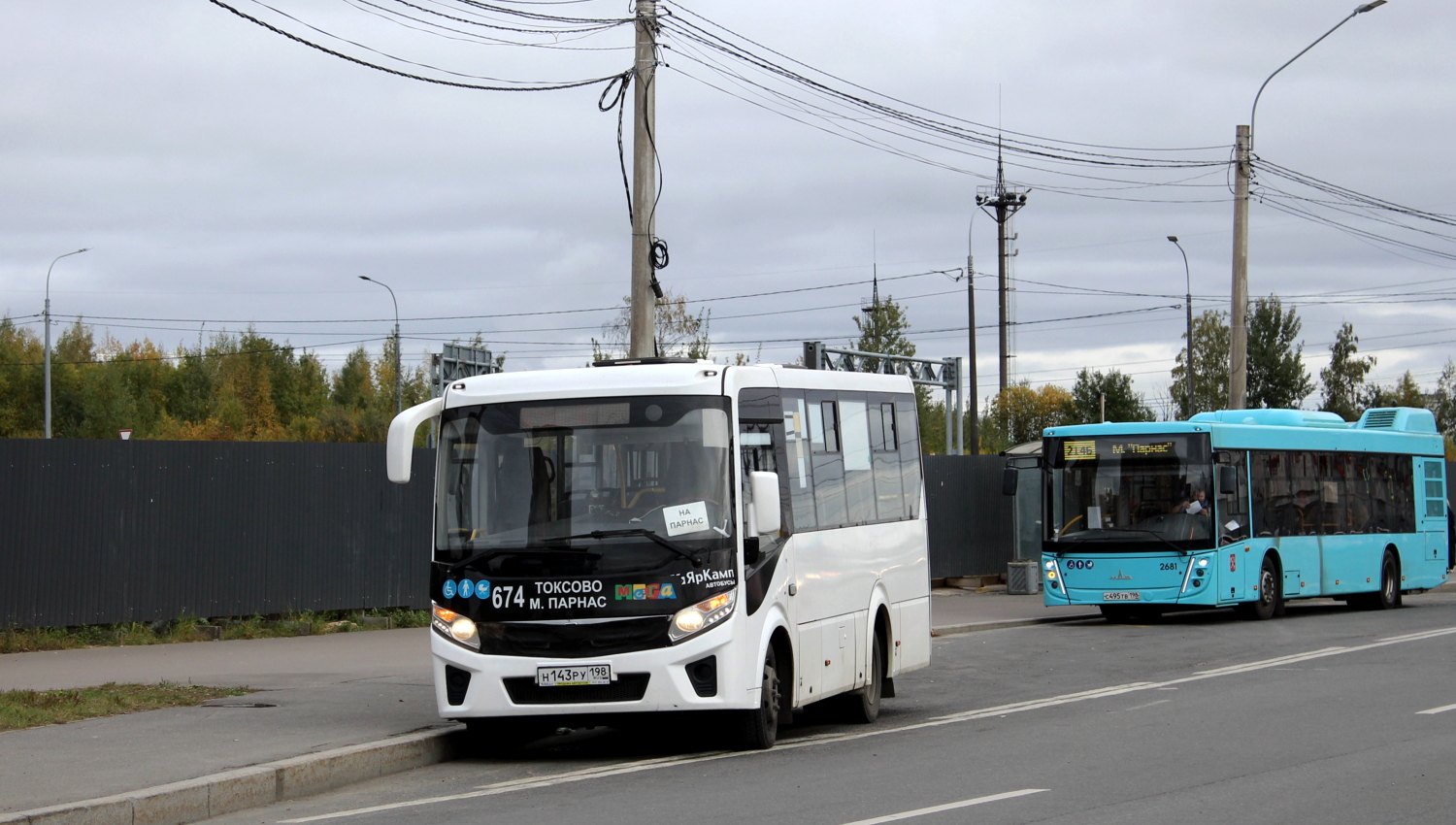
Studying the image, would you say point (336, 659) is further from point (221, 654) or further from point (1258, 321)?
point (1258, 321)

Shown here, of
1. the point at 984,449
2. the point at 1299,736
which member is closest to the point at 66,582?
the point at 1299,736

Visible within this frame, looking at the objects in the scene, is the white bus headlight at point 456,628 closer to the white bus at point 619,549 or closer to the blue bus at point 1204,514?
the white bus at point 619,549

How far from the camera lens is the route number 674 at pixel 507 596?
1033 cm

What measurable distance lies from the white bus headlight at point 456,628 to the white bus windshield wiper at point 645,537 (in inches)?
31.1

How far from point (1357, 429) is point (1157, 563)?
21.2 feet

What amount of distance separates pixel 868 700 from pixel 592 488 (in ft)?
11.3

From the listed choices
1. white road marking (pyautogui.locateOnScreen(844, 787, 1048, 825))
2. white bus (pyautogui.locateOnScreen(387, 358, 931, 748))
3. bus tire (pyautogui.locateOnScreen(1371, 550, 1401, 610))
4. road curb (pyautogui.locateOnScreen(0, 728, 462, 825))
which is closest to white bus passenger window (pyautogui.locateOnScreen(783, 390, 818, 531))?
white bus (pyautogui.locateOnScreen(387, 358, 931, 748))

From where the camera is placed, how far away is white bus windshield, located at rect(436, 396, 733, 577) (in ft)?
33.8

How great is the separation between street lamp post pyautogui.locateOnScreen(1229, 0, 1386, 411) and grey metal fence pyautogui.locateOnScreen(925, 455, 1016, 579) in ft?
15.2

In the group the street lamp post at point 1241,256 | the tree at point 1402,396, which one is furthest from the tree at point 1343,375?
the street lamp post at point 1241,256

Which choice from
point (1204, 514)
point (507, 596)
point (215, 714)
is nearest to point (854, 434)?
point (507, 596)

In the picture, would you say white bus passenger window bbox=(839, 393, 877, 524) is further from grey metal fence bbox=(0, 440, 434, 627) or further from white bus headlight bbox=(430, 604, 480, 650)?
grey metal fence bbox=(0, 440, 434, 627)

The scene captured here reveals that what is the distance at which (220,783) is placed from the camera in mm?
8750

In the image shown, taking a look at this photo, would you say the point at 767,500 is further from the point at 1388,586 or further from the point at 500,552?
the point at 1388,586
